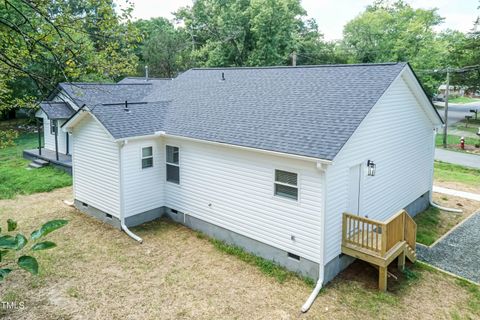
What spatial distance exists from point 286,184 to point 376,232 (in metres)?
2.26

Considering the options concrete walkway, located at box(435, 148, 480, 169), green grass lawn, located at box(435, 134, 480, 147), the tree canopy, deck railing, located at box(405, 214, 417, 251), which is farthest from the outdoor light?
green grass lawn, located at box(435, 134, 480, 147)

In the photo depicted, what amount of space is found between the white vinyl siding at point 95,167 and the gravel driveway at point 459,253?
8992mm

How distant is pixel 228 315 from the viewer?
7.24 meters

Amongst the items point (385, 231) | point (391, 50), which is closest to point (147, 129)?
point (385, 231)

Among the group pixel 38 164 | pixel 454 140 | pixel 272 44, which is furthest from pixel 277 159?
pixel 272 44

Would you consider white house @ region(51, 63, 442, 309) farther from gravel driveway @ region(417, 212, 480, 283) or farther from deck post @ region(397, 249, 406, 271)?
gravel driveway @ region(417, 212, 480, 283)

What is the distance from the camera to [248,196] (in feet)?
31.3

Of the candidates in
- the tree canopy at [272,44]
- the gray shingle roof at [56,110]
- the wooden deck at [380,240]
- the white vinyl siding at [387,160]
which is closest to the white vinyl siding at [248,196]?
the white vinyl siding at [387,160]

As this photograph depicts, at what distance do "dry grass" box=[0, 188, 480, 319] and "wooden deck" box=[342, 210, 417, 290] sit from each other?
0.58 meters

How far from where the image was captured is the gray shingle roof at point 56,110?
18094mm

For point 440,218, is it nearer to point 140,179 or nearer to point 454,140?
point 140,179

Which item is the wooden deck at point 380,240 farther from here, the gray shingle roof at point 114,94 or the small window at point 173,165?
the gray shingle roof at point 114,94

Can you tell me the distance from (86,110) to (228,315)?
7.49m

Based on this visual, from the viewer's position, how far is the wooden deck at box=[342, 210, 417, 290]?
8.05 meters
